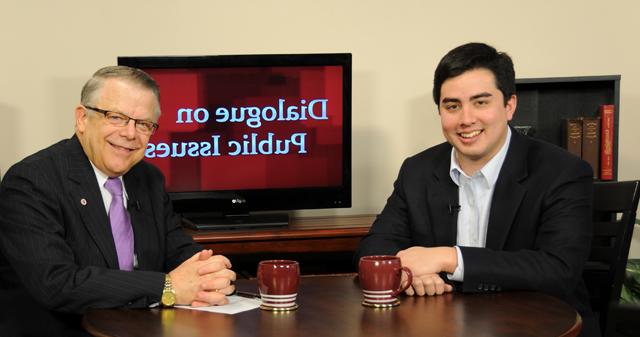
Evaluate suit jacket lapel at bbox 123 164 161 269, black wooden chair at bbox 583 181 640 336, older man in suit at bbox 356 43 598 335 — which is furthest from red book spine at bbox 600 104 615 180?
suit jacket lapel at bbox 123 164 161 269

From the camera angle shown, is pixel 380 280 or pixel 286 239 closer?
pixel 380 280

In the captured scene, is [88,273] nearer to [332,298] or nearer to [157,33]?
[332,298]

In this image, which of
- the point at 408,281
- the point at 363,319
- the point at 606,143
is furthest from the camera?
the point at 606,143

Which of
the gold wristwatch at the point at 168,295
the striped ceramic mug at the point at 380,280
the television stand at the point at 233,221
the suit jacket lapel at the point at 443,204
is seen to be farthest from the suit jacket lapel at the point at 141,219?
the television stand at the point at 233,221

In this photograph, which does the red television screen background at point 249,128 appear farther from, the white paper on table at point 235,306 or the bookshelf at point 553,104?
the white paper on table at point 235,306

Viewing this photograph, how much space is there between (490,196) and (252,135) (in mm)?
1426

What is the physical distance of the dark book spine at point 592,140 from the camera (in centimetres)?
418

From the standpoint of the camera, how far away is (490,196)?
9.49ft

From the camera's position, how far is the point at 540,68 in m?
4.52

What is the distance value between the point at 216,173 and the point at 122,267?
4.65 ft

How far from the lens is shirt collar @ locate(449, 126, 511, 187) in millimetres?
2898

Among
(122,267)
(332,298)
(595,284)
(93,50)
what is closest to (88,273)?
(122,267)

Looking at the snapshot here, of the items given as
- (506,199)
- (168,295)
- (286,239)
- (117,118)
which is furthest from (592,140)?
(168,295)

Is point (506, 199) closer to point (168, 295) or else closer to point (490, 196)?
point (490, 196)
